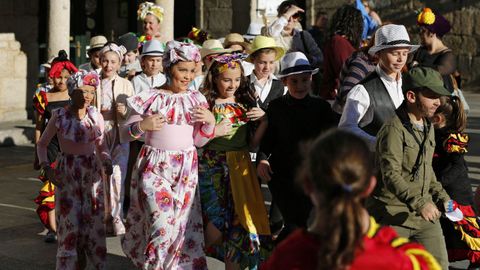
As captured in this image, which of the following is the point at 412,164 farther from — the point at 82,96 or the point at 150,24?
the point at 150,24

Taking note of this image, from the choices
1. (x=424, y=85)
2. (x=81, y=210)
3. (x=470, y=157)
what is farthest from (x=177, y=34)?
(x=424, y=85)

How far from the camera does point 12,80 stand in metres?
15.5

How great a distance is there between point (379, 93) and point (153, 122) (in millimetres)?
1393

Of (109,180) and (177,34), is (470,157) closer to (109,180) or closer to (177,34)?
(109,180)

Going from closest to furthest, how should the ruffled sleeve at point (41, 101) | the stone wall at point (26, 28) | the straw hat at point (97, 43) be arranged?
1. the ruffled sleeve at point (41, 101)
2. the straw hat at point (97, 43)
3. the stone wall at point (26, 28)

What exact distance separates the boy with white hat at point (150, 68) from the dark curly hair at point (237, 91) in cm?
199

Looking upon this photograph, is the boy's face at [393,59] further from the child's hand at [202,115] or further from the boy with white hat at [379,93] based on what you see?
the child's hand at [202,115]

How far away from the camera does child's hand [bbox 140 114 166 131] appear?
6285 mm

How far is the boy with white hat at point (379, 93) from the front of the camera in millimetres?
6156

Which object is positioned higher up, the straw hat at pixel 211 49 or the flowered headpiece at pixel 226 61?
the straw hat at pixel 211 49

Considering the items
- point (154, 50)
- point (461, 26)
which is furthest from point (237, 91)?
point (461, 26)

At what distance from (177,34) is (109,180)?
1136 cm

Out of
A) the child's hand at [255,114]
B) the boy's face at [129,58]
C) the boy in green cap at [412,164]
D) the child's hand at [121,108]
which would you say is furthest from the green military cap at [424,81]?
the boy's face at [129,58]

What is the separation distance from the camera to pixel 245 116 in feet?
22.0
